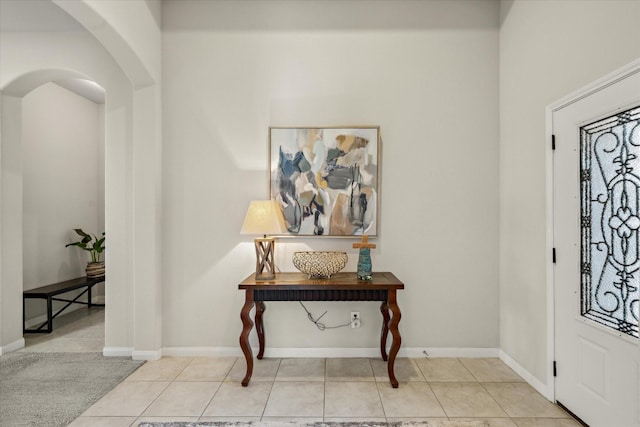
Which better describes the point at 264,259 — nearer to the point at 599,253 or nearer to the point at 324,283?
the point at 324,283

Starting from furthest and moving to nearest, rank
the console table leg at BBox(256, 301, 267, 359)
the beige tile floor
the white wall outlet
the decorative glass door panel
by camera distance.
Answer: the white wall outlet → the console table leg at BBox(256, 301, 267, 359) → the beige tile floor → the decorative glass door panel

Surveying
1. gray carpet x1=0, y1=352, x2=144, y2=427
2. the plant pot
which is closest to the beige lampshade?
gray carpet x1=0, y1=352, x2=144, y2=427

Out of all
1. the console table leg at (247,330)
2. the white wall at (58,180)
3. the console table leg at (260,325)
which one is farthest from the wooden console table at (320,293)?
the white wall at (58,180)

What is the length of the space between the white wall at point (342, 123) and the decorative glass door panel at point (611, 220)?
0.97 meters

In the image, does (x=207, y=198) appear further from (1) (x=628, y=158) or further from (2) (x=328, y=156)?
(1) (x=628, y=158)

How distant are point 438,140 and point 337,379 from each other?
85.9 inches

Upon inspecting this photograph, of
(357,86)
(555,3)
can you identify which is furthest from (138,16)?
(555,3)

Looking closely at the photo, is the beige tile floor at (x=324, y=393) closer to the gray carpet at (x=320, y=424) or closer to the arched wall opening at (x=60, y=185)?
the gray carpet at (x=320, y=424)

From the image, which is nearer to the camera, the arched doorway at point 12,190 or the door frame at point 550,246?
the door frame at point 550,246

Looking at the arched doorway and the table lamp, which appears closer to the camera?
the table lamp

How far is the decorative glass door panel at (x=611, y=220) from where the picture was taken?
1.74 m

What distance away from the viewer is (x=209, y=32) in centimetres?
303

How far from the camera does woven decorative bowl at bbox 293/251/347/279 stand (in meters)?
2.60

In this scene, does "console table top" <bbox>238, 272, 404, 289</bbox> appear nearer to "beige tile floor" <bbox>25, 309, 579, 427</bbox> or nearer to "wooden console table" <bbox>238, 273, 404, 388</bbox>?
"wooden console table" <bbox>238, 273, 404, 388</bbox>
